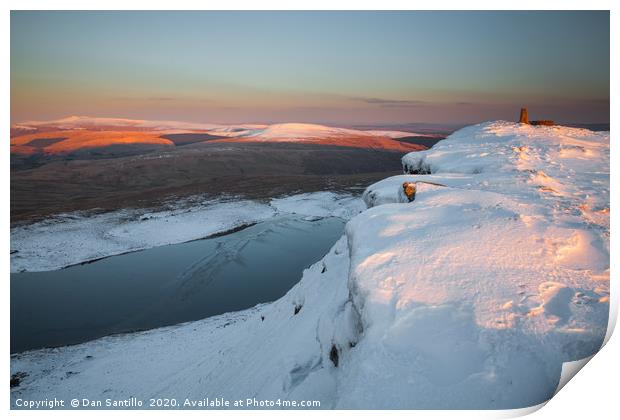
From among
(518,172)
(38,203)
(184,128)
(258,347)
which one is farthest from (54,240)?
(184,128)

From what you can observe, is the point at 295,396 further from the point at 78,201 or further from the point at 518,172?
the point at 78,201

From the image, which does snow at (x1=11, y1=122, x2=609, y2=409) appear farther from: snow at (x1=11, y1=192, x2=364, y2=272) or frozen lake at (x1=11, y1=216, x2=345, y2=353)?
snow at (x1=11, y1=192, x2=364, y2=272)

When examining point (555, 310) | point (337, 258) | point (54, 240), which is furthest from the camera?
point (54, 240)

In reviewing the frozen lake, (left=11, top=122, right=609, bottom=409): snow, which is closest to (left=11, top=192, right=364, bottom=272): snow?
the frozen lake

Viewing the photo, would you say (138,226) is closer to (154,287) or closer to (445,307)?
(154,287)

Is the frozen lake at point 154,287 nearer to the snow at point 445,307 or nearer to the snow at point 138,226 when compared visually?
the snow at point 138,226

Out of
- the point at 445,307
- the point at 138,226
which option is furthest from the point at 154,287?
the point at 445,307
